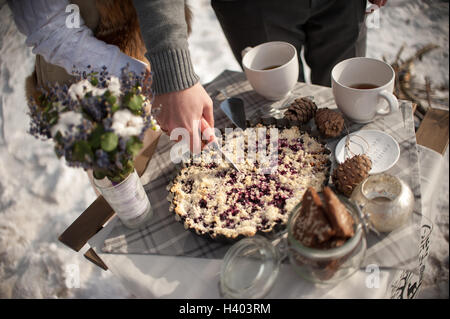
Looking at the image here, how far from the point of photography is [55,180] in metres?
2.12

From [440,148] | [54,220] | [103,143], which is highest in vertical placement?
[103,143]

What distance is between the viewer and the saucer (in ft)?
3.37

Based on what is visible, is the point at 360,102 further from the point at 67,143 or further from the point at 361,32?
the point at 67,143

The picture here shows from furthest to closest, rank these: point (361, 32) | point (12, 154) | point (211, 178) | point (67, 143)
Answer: point (12, 154), point (361, 32), point (211, 178), point (67, 143)

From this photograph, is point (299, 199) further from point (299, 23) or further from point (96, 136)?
point (299, 23)

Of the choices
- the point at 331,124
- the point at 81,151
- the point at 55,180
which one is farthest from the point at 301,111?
the point at 55,180

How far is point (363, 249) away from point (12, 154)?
2.24 metres

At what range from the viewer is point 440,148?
1185 millimetres

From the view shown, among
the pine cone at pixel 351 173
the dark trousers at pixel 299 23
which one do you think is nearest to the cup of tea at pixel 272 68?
the dark trousers at pixel 299 23

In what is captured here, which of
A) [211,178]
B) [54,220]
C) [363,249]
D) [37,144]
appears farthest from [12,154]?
[363,249]

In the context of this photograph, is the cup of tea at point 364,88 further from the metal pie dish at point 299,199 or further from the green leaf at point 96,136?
the green leaf at point 96,136

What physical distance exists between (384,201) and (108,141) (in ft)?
2.12

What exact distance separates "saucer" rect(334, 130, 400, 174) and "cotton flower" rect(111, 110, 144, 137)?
0.60 metres

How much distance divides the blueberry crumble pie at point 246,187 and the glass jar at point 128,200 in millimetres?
90
